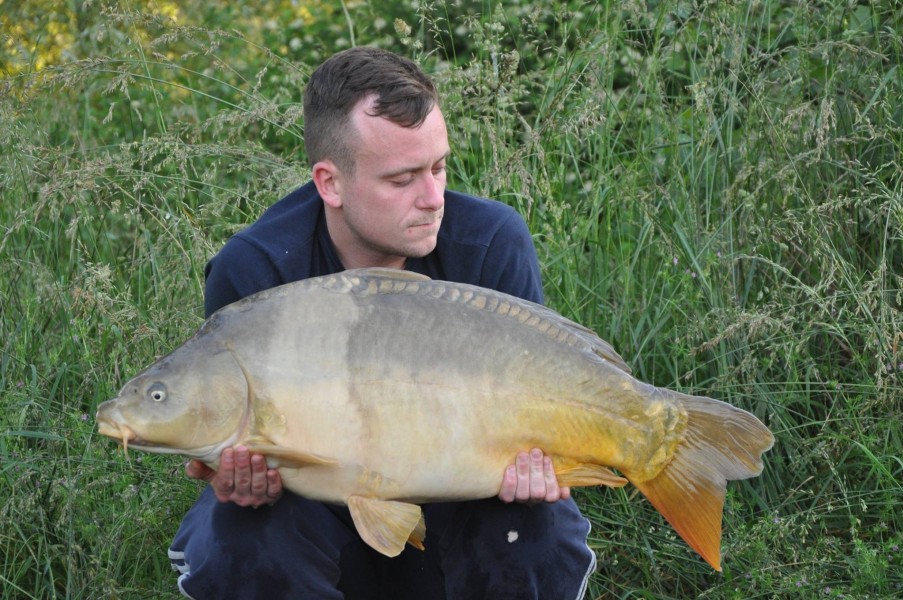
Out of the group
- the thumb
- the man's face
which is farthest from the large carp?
the man's face

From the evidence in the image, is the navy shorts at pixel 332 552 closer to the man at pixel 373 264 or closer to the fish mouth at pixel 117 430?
the man at pixel 373 264

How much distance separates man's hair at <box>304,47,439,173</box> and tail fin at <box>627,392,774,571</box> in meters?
0.67

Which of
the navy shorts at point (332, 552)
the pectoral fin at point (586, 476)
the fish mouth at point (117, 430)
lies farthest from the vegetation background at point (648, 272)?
the fish mouth at point (117, 430)

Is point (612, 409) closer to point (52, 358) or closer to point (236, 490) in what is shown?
point (236, 490)

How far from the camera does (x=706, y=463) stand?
1841mm

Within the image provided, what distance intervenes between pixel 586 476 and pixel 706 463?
0.57 ft

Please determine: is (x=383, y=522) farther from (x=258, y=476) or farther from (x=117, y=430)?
(x=117, y=430)

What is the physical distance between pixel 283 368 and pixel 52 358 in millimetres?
1101

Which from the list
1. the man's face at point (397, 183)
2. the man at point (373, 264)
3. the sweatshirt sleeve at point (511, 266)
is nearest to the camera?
the man at point (373, 264)

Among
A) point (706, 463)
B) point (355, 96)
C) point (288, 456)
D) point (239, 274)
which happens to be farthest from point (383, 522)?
point (355, 96)

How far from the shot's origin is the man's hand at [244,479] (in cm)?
178

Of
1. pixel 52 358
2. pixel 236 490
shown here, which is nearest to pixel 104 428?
pixel 236 490

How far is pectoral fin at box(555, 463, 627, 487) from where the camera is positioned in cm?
184

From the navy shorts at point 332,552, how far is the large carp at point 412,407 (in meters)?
0.15
